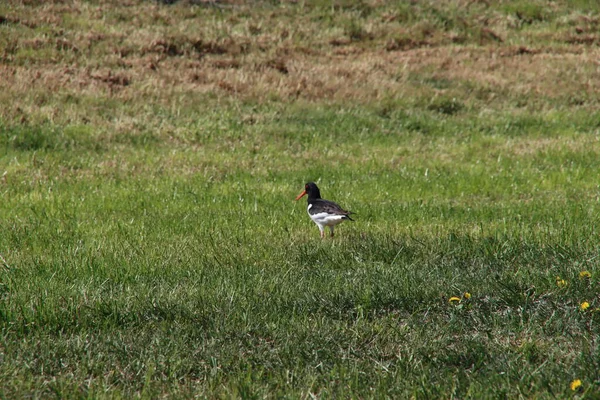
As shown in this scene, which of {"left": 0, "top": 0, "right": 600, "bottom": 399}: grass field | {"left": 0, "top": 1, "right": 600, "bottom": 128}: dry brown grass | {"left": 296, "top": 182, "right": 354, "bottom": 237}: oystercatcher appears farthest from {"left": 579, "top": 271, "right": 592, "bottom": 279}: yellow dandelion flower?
{"left": 0, "top": 1, "right": 600, "bottom": 128}: dry brown grass

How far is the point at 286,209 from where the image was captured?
418 inches

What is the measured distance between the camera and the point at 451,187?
12.1 m

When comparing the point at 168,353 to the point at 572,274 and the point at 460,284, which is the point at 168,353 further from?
the point at 572,274

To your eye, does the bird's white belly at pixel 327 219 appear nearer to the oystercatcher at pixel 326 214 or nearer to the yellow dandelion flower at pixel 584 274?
the oystercatcher at pixel 326 214

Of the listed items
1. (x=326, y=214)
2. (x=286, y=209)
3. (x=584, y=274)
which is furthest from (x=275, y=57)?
(x=584, y=274)

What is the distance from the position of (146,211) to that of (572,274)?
19.7ft

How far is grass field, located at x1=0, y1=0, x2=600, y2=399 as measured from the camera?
489cm

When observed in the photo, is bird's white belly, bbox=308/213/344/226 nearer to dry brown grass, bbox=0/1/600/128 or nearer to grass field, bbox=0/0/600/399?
grass field, bbox=0/0/600/399

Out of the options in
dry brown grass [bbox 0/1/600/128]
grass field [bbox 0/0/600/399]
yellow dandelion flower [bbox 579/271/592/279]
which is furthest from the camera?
dry brown grass [bbox 0/1/600/128]

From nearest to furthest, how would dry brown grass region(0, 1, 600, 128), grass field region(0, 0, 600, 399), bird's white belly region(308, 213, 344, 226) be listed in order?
grass field region(0, 0, 600, 399) → bird's white belly region(308, 213, 344, 226) → dry brown grass region(0, 1, 600, 128)

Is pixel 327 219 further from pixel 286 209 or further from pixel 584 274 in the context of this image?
pixel 584 274

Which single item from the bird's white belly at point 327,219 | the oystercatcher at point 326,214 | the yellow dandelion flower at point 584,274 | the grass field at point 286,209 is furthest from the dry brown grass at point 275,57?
the yellow dandelion flower at point 584,274

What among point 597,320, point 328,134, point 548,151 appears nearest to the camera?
point 597,320

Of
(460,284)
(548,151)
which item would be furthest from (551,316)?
(548,151)
